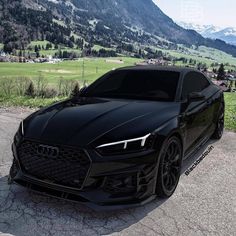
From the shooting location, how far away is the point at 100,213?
4012 millimetres

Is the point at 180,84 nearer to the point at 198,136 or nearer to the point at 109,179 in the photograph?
the point at 198,136

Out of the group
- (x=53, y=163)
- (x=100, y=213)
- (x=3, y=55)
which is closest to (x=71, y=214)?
(x=100, y=213)

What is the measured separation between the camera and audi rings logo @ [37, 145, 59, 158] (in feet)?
12.4

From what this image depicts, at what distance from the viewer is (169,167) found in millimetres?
4387

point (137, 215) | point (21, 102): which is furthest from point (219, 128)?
point (21, 102)

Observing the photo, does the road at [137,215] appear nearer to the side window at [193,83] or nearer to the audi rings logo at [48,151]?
the audi rings logo at [48,151]

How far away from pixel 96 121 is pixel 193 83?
7.72 ft

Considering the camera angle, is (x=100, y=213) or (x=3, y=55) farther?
(x=3, y=55)

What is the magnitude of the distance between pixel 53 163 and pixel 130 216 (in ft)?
3.43

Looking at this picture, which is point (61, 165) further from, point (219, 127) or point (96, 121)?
point (219, 127)

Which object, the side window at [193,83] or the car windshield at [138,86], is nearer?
the car windshield at [138,86]

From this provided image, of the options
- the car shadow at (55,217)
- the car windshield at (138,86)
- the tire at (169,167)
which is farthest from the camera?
the car windshield at (138,86)

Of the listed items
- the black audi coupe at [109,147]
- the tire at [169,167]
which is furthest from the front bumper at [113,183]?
the tire at [169,167]

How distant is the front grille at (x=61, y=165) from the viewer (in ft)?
12.1
